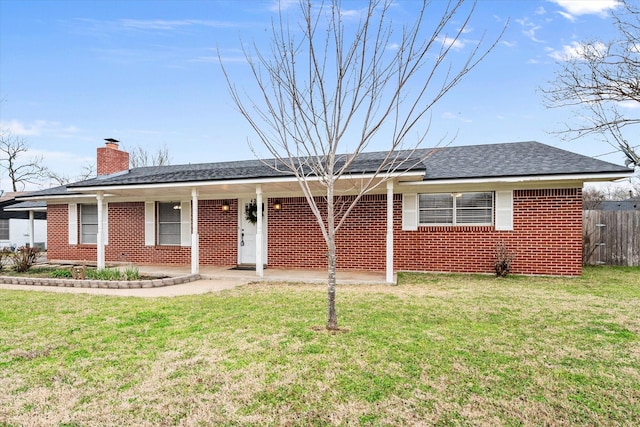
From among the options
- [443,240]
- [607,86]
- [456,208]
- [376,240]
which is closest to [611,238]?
[607,86]

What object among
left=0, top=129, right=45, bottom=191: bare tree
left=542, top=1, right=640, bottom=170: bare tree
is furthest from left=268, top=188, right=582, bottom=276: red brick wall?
left=0, top=129, right=45, bottom=191: bare tree

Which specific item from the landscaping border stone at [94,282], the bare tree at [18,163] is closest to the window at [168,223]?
the landscaping border stone at [94,282]

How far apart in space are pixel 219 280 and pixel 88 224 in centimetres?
751

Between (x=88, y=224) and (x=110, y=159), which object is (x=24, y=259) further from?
(x=110, y=159)

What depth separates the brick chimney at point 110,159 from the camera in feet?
46.2

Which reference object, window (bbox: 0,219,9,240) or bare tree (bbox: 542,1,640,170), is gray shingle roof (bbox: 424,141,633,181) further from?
window (bbox: 0,219,9,240)

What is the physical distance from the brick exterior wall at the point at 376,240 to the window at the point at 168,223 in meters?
0.32

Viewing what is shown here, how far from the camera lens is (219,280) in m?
9.37

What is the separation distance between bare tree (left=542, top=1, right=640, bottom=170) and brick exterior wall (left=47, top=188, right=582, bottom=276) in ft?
11.4

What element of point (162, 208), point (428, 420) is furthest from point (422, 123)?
point (162, 208)

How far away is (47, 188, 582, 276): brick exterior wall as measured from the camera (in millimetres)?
9555

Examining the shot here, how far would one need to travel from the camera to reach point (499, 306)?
6.11 meters

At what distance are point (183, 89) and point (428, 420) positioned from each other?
1463 cm

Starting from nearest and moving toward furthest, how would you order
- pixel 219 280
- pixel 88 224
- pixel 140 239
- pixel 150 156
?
1. pixel 219 280
2. pixel 140 239
3. pixel 88 224
4. pixel 150 156
